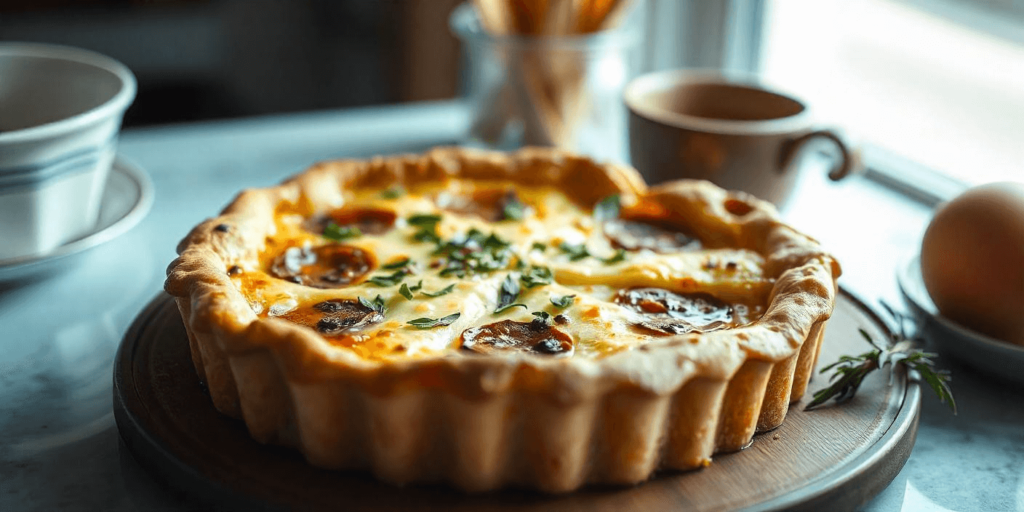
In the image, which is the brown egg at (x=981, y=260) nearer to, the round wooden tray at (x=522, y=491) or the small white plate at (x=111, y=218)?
the round wooden tray at (x=522, y=491)

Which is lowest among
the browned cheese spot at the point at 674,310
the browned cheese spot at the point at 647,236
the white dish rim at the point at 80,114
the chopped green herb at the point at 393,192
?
the browned cheese spot at the point at 647,236

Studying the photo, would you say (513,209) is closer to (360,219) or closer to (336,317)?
(360,219)

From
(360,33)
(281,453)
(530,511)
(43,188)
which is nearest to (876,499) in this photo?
(530,511)

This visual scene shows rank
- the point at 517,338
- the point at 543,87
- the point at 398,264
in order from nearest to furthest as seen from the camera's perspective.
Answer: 1. the point at 517,338
2. the point at 398,264
3. the point at 543,87

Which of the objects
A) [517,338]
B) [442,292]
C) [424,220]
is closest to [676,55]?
[424,220]

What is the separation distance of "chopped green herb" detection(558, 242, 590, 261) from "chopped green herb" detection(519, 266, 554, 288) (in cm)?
10

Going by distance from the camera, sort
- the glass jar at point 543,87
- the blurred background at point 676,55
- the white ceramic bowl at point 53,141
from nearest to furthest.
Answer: the white ceramic bowl at point 53,141 < the glass jar at point 543,87 < the blurred background at point 676,55

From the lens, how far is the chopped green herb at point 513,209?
2.18 metres

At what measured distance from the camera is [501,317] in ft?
5.61

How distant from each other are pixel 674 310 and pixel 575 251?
12.1 inches

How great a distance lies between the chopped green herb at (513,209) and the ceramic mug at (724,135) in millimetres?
443

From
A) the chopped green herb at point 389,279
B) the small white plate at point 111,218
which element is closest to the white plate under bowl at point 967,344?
the chopped green herb at point 389,279

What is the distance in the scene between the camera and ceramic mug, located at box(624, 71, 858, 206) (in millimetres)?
2320

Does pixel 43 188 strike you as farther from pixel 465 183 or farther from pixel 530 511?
pixel 530 511
